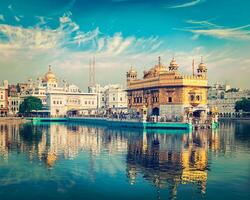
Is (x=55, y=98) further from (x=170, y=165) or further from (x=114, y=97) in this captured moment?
(x=170, y=165)

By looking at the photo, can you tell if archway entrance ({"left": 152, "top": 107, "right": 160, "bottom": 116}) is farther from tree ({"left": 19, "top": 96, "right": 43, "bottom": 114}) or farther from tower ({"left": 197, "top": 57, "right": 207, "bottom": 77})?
tree ({"left": 19, "top": 96, "right": 43, "bottom": 114})

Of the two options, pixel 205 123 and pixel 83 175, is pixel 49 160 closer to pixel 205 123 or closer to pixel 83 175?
pixel 83 175

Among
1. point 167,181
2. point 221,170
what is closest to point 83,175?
point 167,181

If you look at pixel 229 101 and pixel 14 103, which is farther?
pixel 229 101

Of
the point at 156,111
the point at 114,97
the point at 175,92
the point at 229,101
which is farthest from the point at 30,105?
the point at 229,101

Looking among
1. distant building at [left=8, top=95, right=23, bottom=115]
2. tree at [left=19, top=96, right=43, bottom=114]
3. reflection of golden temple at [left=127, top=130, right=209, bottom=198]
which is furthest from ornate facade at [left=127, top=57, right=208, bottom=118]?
distant building at [left=8, top=95, right=23, bottom=115]

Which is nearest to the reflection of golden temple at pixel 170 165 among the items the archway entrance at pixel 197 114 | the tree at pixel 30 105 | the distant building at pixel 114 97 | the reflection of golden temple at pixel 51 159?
the reflection of golden temple at pixel 51 159

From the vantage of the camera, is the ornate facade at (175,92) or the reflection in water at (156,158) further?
the ornate facade at (175,92)

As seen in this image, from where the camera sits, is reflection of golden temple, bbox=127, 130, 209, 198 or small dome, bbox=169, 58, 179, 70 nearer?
reflection of golden temple, bbox=127, 130, 209, 198

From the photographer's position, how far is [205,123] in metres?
56.7

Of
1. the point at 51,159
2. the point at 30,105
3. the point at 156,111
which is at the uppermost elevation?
the point at 30,105

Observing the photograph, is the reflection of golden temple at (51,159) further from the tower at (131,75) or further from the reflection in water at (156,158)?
the tower at (131,75)

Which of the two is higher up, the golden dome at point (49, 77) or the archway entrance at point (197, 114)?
the golden dome at point (49, 77)

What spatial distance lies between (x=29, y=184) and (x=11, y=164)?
18.9 ft
